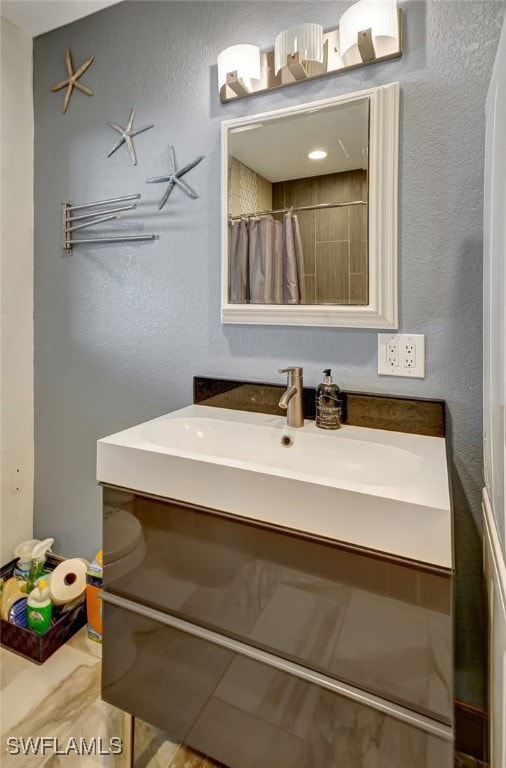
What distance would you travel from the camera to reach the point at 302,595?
2.83ft

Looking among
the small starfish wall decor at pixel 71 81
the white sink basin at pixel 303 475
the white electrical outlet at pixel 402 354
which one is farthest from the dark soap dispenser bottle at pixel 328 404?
the small starfish wall decor at pixel 71 81

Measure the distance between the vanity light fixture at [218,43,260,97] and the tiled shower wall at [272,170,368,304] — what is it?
1.14ft

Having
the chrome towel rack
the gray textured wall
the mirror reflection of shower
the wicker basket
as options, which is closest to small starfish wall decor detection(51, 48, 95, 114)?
the gray textured wall

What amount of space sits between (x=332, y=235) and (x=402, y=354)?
411mm

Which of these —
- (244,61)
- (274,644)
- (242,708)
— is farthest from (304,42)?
(242,708)

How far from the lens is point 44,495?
6.59 feet

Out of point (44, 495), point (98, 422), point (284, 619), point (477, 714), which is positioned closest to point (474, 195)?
point (284, 619)

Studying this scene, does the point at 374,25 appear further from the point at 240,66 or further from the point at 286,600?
the point at 286,600

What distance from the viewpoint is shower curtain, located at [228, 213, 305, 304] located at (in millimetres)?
1354

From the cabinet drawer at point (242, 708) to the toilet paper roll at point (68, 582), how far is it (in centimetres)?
60

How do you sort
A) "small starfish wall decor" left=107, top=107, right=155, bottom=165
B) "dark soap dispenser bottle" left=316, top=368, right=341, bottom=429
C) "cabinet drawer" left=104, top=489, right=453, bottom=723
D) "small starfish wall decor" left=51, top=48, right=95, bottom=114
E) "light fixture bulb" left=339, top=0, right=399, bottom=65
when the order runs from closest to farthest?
"cabinet drawer" left=104, top=489, right=453, bottom=723
"light fixture bulb" left=339, top=0, right=399, bottom=65
"dark soap dispenser bottle" left=316, top=368, right=341, bottom=429
"small starfish wall decor" left=107, top=107, right=155, bottom=165
"small starfish wall decor" left=51, top=48, right=95, bottom=114

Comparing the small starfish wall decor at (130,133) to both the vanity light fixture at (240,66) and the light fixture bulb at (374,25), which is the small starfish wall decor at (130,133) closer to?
the vanity light fixture at (240,66)

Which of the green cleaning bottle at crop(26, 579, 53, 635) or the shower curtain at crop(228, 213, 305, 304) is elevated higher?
the shower curtain at crop(228, 213, 305, 304)

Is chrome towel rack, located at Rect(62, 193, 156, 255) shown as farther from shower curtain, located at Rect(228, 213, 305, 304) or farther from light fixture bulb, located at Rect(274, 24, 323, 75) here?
light fixture bulb, located at Rect(274, 24, 323, 75)
